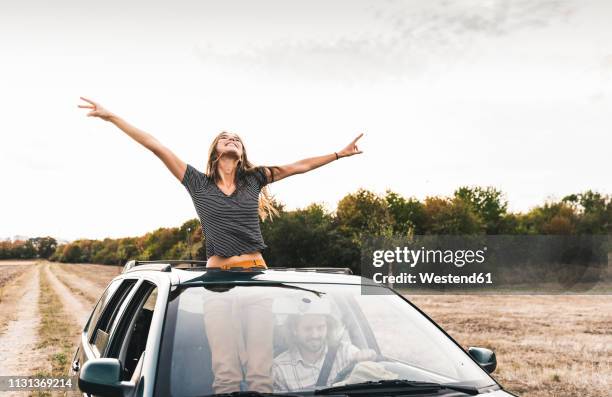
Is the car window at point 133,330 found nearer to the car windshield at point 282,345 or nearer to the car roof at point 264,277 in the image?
the car roof at point 264,277

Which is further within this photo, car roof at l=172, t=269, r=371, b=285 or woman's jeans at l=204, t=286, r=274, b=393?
car roof at l=172, t=269, r=371, b=285

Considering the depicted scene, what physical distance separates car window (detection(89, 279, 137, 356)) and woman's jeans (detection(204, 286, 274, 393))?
4.08ft

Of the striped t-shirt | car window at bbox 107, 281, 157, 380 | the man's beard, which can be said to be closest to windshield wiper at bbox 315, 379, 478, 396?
the man's beard

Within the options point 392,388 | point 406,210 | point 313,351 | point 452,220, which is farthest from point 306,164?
point 406,210

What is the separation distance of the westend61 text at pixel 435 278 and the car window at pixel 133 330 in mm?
47261

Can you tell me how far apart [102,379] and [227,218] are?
1690mm

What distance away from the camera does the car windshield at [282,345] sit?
288cm

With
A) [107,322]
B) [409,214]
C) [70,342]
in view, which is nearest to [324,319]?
[107,322]

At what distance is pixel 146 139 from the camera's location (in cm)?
476

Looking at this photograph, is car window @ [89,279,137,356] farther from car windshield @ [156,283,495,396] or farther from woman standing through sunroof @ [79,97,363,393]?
car windshield @ [156,283,495,396]

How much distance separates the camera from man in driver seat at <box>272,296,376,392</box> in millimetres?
3090

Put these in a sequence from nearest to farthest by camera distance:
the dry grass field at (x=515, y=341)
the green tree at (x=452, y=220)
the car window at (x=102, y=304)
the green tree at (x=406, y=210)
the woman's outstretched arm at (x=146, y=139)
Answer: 1. the woman's outstretched arm at (x=146, y=139)
2. the car window at (x=102, y=304)
3. the dry grass field at (x=515, y=341)
4. the green tree at (x=452, y=220)
5. the green tree at (x=406, y=210)

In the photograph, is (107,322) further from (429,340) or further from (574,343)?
(574,343)

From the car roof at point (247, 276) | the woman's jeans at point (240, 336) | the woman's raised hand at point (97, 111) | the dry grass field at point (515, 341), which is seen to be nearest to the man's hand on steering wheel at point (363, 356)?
the car roof at point (247, 276)
